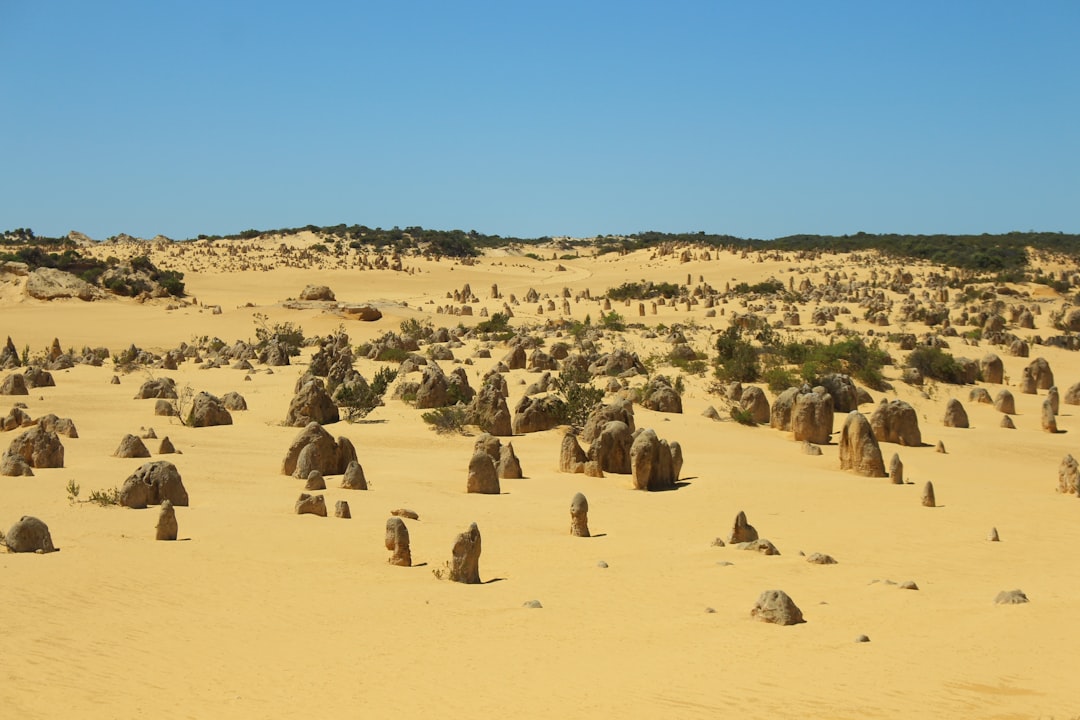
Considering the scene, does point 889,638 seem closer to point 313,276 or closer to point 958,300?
point 958,300

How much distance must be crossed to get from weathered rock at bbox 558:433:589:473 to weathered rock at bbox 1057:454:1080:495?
284 inches

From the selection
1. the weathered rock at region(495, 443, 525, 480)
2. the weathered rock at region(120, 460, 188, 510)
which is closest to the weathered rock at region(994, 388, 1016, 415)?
the weathered rock at region(495, 443, 525, 480)

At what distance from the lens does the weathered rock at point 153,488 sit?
13.1m

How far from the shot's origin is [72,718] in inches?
261

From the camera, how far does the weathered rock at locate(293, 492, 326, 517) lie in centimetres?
1335

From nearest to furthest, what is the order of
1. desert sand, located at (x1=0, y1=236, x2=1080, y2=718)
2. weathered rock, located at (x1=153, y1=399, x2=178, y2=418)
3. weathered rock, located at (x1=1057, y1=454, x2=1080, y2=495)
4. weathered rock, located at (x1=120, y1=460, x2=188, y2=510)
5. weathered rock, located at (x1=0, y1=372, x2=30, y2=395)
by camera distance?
desert sand, located at (x1=0, y1=236, x2=1080, y2=718) → weathered rock, located at (x1=120, y1=460, x2=188, y2=510) → weathered rock, located at (x1=1057, y1=454, x2=1080, y2=495) → weathered rock, located at (x1=153, y1=399, x2=178, y2=418) → weathered rock, located at (x1=0, y1=372, x2=30, y2=395)

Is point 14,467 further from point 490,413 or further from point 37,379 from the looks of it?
point 37,379

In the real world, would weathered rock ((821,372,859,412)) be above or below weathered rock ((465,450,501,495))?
above

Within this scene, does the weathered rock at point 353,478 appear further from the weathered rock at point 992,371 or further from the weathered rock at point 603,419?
the weathered rock at point 992,371

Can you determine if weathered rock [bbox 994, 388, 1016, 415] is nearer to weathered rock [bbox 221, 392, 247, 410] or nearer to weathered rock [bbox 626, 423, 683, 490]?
weathered rock [bbox 626, 423, 683, 490]

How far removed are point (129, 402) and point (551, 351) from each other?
11.1 metres

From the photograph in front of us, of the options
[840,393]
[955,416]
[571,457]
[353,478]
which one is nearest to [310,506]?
[353,478]

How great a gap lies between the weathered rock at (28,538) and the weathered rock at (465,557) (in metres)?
3.87

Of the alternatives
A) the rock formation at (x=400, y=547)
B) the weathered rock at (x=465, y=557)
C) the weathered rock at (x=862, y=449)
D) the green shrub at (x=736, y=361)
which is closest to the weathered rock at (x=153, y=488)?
the rock formation at (x=400, y=547)
